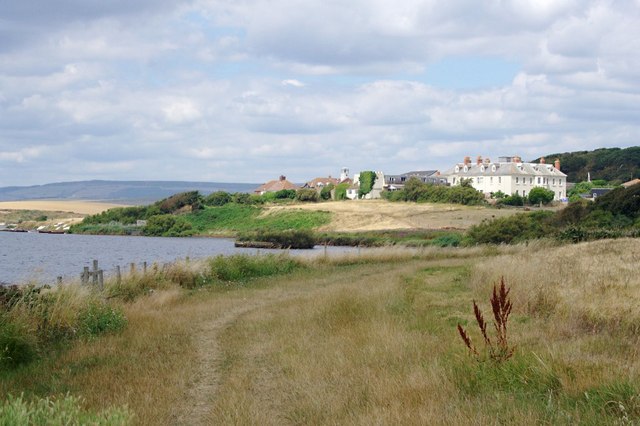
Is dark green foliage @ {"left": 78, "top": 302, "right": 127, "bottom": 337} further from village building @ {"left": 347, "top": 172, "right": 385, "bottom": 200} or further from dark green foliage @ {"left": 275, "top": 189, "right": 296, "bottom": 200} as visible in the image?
village building @ {"left": 347, "top": 172, "right": 385, "bottom": 200}

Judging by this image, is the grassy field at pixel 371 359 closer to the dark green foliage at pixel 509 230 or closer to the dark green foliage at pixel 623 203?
the dark green foliage at pixel 509 230

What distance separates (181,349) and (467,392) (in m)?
5.93

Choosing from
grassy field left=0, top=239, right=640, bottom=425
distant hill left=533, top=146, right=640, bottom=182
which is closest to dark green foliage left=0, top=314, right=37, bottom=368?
grassy field left=0, top=239, right=640, bottom=425

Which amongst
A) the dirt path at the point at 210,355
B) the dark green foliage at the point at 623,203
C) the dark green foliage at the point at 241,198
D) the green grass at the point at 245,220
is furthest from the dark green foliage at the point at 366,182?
the dirt path at the point at 210,355

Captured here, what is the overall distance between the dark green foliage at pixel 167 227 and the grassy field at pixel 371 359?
8048 cm

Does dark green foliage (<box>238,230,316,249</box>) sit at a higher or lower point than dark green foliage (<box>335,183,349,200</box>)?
lower

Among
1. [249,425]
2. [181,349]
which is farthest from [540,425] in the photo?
[181,349]

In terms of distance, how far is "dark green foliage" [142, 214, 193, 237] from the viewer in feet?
326

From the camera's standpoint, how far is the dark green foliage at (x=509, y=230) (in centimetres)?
4900

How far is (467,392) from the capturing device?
839cm

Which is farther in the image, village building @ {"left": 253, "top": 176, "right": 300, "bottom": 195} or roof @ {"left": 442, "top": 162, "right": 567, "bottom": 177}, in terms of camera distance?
village building @ {"left": 253, "top": 176, "right": 300, "bottom": 195}

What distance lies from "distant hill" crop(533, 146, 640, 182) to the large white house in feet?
96.0

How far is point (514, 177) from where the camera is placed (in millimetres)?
121812

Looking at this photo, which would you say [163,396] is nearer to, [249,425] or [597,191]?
[249,425]
